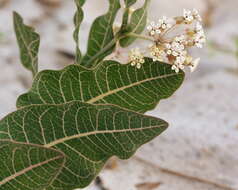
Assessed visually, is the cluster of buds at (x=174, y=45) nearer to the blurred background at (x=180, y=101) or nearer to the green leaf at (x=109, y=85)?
the green leaf at (x=109, y=85)

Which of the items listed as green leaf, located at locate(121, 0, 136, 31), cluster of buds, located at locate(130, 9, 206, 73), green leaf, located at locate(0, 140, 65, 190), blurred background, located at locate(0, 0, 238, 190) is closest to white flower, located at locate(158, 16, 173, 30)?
cluster of buds, located at locate(130, 9, 206, 73)

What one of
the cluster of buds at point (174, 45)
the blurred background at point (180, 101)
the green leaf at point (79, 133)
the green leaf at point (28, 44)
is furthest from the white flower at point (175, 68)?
the blurred background at point (180, 101)

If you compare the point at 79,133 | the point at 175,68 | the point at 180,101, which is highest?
the point at 175,68

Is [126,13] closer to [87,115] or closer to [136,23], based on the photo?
[136,23]

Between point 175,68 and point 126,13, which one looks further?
point 126,13

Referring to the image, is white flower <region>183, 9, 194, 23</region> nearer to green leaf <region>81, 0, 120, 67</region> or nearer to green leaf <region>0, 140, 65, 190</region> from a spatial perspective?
green leaf <region>81, 0, 120, 67</region>

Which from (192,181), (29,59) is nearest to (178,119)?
(192,181)

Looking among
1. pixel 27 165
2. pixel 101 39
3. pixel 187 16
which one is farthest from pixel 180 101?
pixel 27 165
